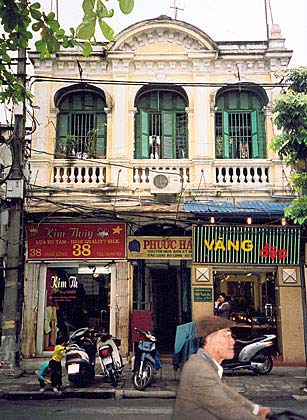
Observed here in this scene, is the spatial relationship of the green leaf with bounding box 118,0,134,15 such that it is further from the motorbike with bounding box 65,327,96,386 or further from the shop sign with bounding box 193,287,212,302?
the shop sign with bounding box 193,287,212,302

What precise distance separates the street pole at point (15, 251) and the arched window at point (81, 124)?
2.05 meters

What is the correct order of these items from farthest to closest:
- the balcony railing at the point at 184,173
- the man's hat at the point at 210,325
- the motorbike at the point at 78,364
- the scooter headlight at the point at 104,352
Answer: the balcony railing at the point at 184,173, the scooter headlight at the point at 104,352, the motorbike at the point at 78,364, the man's hat at the point at 210,325

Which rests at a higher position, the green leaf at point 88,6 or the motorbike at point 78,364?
the green leaf at point 88,6

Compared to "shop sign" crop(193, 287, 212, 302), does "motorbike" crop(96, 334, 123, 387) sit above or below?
below

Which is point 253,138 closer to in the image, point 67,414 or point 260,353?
point 260,353

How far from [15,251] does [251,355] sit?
18.9 feet

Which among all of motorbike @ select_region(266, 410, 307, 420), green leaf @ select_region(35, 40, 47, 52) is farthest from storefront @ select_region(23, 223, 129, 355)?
motorbike @ select_region(266, 410, 307, 420)

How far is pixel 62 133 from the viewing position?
521 inches

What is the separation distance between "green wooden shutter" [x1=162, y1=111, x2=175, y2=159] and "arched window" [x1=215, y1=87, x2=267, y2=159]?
1239mm

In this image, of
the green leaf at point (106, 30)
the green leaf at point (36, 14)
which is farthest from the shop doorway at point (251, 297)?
the green leaf at point (106, 30)

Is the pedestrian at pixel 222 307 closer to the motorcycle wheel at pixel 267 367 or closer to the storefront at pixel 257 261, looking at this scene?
the storefront at pixel 257 261

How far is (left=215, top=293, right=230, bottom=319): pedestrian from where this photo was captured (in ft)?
38.9

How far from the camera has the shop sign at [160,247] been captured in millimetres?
12430

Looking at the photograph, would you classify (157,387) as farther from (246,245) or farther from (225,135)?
(225,135)
